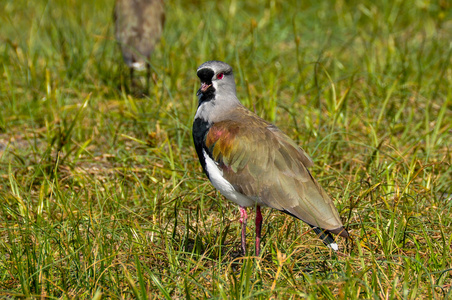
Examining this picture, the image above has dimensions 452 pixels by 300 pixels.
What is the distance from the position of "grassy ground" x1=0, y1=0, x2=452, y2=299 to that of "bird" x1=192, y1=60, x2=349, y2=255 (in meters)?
0.15

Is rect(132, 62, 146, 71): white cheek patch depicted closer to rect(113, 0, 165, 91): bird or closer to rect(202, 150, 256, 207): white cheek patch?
rect(113, 0, 165, 91): bird

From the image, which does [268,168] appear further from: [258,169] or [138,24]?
[138,24]

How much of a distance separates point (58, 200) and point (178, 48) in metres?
2.60

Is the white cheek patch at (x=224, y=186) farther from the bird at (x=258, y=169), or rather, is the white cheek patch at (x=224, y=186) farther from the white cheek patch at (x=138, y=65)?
the white cheek patch at (x=138, y=65)

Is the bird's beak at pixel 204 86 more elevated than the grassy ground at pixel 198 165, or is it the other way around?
the bird's beak at pixel 204 86

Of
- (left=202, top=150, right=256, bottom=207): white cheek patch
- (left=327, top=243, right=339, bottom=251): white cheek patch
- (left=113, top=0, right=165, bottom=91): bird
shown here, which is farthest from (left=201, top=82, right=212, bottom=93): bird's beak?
(left=113, top=0, right=165, bottom=91): bird

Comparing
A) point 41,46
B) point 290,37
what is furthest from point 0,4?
point 290,37

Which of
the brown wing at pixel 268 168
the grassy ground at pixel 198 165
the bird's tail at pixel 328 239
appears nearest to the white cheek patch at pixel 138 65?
the grassy ground at pixel 198 165

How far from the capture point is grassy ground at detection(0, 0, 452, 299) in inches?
111

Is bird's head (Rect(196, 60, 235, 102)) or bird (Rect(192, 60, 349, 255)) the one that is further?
bird's head (Rect(196, 60, 235, 102))

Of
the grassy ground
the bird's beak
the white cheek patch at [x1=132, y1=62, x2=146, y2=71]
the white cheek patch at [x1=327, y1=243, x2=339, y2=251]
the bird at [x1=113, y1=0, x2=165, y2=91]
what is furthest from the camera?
the bird at [x1=113, y1=0, x2=165, y2=91]

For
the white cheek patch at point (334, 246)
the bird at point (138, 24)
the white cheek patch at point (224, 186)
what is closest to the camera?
the white cheek patch at point (334, 246)

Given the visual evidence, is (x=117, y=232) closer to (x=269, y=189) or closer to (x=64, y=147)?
(x=269, y=189)

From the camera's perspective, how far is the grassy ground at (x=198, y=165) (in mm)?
2826
